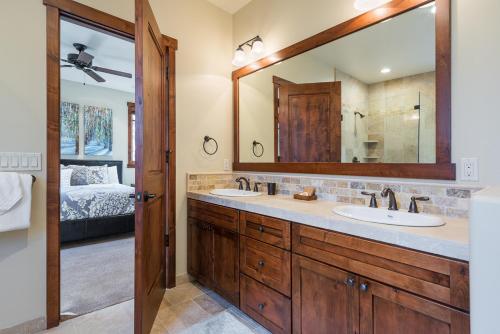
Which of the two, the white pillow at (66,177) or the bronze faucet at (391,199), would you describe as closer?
the bronze faucet at (391,199)

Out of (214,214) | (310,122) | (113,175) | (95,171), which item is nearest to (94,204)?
(95,171)

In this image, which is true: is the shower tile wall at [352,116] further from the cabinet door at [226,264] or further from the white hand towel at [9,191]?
the white hand towel at [9,191]

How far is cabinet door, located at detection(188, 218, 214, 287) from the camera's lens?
2121 millimetres

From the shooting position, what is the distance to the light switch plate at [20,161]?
158 centimetres

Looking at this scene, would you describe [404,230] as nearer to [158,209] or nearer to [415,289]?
[415,289]

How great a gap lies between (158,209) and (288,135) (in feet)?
4.18

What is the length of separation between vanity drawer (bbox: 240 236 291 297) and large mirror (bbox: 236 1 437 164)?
2.68 feet

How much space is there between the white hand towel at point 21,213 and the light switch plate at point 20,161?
0.10 metres

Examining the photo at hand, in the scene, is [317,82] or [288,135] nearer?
[317,82]

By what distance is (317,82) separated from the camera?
2016 mm

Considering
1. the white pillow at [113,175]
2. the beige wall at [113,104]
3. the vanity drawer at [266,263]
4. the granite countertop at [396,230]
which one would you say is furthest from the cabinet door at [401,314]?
the beige wall at [113,104]

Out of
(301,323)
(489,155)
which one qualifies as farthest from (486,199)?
(301,323)

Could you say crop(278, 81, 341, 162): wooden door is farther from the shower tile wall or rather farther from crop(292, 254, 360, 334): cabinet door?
crop(292, 254, 360, 334): cabinet door

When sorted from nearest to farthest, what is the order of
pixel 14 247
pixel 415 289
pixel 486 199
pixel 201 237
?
pixel 486 199 → pixel 415 289 → pixel 14 247 → pixel 201 237
